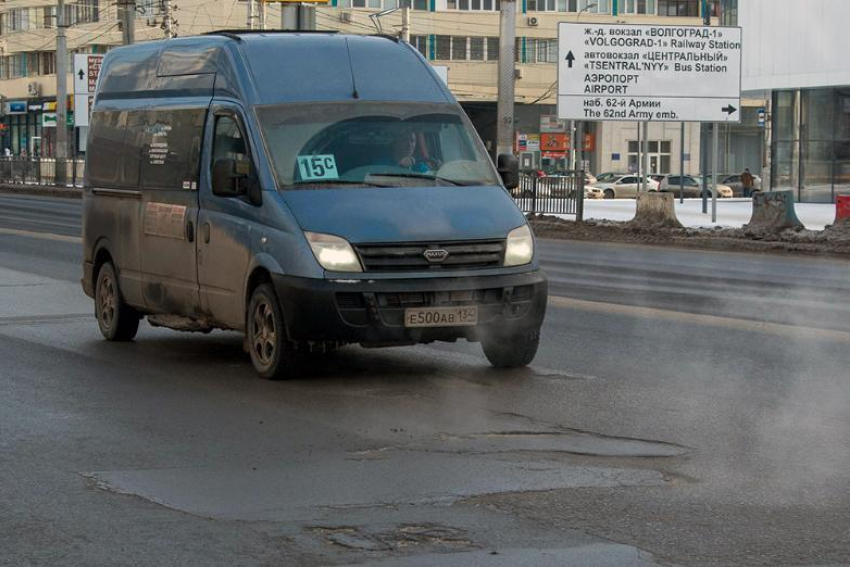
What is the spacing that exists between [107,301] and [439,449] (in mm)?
5662

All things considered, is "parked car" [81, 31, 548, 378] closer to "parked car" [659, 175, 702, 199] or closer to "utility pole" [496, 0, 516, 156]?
"utility pole" [496, 0, 516, 156]

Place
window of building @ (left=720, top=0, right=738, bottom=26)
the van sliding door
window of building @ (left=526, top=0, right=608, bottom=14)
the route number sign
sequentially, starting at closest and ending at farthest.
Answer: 1. the van sliding door
2. the route number sign
3. window of building @ (left=720, top=0, right=738, bottom=26)
4. window of building @ (left=526, top=0, right=608, bottom=14)

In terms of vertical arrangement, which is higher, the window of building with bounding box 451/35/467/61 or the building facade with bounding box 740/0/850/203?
the window of building with bounding box 451/35/467/61

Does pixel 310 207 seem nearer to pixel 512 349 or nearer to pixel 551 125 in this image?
pixel 512 349

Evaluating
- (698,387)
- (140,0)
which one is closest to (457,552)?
(698,387)

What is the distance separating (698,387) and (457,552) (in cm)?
450

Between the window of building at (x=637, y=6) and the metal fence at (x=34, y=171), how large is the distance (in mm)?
43091

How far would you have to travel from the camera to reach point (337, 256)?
10.2 metres

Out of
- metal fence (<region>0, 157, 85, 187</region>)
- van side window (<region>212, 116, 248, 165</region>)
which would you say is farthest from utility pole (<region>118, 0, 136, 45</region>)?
van side window (<region>212, 116, 248, 165</region>)

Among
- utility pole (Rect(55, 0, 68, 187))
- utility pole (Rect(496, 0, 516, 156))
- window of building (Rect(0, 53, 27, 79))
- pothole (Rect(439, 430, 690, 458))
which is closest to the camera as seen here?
pothole (Rect(439, 430, 690, 458))

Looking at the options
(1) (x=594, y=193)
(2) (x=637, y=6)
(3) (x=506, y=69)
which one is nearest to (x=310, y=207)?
(3) (x=506, y=69)

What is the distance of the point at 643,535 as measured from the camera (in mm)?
6305

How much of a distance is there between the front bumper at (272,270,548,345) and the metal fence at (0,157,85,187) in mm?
51929

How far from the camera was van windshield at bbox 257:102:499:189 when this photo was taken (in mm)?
10891
